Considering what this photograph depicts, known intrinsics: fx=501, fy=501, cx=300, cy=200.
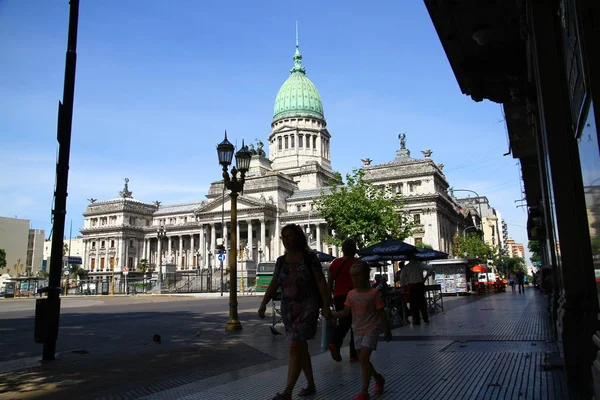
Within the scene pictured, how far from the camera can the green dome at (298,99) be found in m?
95.9

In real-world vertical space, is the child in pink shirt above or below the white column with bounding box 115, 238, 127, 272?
below

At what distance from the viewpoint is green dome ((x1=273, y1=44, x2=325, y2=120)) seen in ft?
315

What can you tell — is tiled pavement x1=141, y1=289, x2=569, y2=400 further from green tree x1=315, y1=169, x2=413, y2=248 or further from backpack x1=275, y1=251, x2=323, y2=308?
green tree x1=315, y1=169, x2=413, y2=248

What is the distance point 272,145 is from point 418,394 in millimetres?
93990

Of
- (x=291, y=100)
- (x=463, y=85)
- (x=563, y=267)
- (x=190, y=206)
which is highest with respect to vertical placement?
(x=291, y=100)

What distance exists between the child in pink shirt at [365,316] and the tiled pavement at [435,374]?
0.43 metres

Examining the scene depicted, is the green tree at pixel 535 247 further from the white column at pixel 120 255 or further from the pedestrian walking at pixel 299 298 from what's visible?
the white column at pixel 120 255

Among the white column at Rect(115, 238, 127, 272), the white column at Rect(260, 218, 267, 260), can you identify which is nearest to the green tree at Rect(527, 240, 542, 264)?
the white column at Rect(260, 218, 267, 260)

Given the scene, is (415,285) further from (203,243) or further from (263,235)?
(203,243)

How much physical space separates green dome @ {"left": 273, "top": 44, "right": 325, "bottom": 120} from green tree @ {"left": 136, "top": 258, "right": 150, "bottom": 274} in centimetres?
3646

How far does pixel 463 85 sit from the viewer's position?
13.0m

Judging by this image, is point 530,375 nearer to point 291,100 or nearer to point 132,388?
point 132,388

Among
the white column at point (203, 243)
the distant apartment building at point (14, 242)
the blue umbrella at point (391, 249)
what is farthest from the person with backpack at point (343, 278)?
the distant apartment building at point (14, 242)

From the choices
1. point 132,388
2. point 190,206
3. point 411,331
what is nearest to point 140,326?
point 411,331
